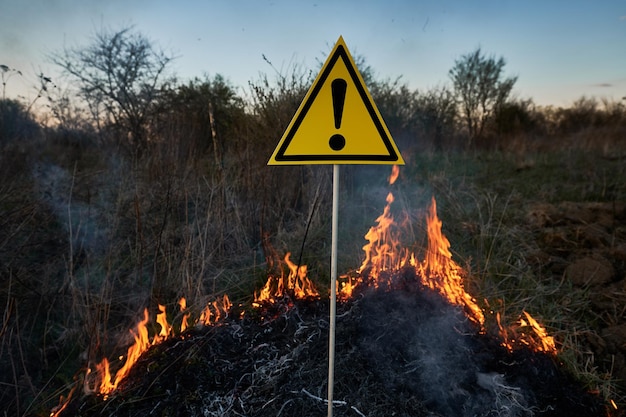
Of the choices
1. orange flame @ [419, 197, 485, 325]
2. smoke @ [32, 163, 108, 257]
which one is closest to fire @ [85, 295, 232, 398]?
orange flame @ [419, 197, 485, 325]

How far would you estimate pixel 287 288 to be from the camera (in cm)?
349

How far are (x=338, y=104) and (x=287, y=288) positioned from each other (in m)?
1.99

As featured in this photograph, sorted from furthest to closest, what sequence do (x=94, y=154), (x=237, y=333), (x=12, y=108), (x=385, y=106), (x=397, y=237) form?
(x=385, y=106) < (x=94, y=154) < (x=12, y=108) < (x=397, y=237) < (x=237, y=333)

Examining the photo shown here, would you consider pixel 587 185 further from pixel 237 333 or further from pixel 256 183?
pixel 237 333

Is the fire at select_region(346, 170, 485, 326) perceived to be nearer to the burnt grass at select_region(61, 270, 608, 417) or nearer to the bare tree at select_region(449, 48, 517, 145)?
the burnt grass at select_region(61, 270, 608, 417)

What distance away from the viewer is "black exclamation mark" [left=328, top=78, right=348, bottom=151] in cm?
200

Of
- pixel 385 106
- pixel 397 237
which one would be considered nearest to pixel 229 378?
pixel 397 237

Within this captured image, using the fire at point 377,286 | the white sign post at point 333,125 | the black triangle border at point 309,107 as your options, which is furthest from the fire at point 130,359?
the black triangle border at point 309,107

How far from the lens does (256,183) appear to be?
5453 millimetres

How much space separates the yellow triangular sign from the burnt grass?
136 centimetres

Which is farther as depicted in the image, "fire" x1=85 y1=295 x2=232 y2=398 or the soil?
the soil

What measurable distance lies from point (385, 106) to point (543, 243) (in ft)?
23.0

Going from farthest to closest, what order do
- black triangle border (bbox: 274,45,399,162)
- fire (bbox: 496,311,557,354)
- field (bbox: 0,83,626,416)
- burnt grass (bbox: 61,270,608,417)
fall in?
field (bbox: 0,83,626,416) < fire (bbox: 496,311,557,354) < burnt grass (bbox: 61,270,608,417) < black triangle border (bbox: 274,45,399,162)

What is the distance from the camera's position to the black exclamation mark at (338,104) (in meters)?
2.00
